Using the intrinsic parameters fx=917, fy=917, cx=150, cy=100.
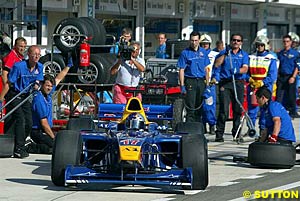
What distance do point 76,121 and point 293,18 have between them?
25.3 metres

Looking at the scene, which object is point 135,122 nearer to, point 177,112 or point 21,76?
Result: point 177,112

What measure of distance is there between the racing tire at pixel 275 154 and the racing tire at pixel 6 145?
3.67m

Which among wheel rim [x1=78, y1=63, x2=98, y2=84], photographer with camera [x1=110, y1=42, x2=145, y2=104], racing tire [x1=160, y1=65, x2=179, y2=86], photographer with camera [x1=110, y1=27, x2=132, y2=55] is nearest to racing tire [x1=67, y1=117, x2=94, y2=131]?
photographer with camera [x1=110, y1=27, x2=132, y2=55]

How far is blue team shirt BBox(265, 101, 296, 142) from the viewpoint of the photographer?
12.7 m

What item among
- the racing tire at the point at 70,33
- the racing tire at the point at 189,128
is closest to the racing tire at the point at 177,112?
the racing tire at the point at 189,128

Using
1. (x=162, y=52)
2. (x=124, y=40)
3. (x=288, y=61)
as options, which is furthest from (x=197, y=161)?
(x=162, y=52)

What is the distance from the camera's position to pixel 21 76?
14.0 m

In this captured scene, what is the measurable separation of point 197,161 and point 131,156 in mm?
798

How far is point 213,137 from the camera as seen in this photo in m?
17.4

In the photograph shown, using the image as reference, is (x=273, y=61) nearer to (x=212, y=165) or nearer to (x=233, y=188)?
(x=212, y=165)

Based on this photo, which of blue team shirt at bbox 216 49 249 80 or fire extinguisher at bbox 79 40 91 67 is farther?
blue team shirt at bbox 216 49 249 80

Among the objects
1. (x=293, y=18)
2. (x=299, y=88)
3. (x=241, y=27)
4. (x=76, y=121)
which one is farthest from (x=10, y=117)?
(x=293, y=18)

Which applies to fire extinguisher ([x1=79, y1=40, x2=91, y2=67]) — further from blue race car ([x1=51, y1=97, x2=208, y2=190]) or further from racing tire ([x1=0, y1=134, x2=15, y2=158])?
blue race car ([x1=51, y1=97, x2=208, y2=190])

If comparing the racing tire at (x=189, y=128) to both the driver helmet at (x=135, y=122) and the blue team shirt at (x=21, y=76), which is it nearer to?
the driver helmet at (x=135, y=122)
